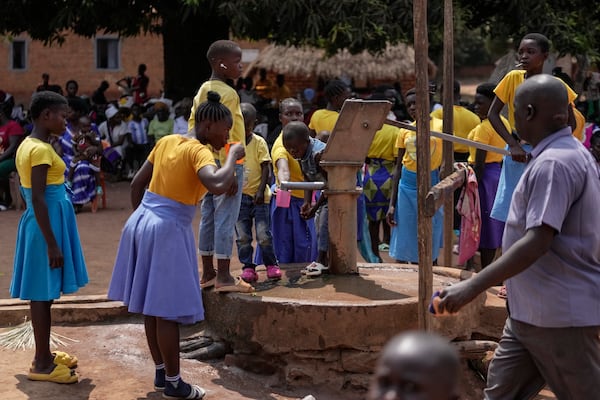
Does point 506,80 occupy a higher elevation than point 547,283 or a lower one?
higher

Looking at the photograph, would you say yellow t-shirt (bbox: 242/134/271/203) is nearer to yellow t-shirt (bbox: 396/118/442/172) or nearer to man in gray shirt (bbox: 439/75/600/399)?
yellow t-shirt (bbox: 396/118/442/172)

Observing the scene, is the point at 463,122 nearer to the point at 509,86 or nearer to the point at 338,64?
the point at 509,86

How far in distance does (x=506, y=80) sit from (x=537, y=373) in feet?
8.92

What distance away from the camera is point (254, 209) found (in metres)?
6.29

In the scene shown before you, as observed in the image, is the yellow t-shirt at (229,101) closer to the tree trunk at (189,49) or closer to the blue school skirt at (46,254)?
the blue school skirt at (46,254)

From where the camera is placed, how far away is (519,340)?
11.5 ft

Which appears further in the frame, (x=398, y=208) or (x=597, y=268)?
(x=398, y=208)

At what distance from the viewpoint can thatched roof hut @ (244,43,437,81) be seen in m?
22.2

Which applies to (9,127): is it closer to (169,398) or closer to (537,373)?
(169,398)

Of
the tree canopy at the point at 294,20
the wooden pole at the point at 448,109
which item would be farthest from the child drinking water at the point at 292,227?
the tree canopy at the point at 294,20

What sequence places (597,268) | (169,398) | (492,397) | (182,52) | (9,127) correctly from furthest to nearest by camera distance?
(182,52)
(9,127)
(169,398)
(492,397)
(597,268)

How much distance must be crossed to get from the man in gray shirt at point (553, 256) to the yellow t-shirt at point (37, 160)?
243 centimetres

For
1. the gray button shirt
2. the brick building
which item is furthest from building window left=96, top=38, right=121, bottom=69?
the gray button shirt

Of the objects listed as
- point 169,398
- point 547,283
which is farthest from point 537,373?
point 169,398
